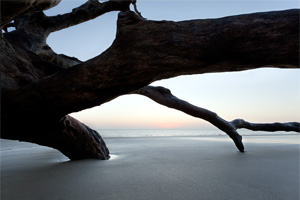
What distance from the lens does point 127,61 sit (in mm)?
1653

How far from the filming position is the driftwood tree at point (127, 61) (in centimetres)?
129

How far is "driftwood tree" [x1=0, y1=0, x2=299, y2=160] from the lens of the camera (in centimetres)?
129

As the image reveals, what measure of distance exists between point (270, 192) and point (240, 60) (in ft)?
3.71

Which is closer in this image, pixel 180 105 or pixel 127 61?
pixel 127 61

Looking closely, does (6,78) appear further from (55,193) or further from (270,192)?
(270,192)

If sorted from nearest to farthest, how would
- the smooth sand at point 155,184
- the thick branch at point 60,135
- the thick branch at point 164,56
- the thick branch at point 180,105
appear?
1. the thick branch at point 164,56
2. the smooth sand at point 155,184
3. the thick branch at point 60,135
4. the thick branch at point 180,105

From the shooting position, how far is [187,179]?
Answer: 6.01ft

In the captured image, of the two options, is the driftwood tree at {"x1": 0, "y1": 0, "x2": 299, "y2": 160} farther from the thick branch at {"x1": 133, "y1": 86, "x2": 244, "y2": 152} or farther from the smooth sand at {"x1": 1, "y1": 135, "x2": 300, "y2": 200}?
the thick branch at {"x1": 133, "y1": 86, "x2": 244, "y2": 152}

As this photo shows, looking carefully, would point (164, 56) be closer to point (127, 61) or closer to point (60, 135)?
point (127, 61)

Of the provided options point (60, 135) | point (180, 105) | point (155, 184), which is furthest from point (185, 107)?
point (60, 135)

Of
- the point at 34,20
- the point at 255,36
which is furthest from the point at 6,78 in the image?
the point at 255,36

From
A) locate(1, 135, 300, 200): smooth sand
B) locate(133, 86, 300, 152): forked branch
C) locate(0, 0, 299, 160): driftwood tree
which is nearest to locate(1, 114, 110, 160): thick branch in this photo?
locate(0, 0, 299, 160): driftwood tree

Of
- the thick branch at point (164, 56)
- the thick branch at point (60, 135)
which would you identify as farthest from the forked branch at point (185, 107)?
the thick branch at point (164, 56)

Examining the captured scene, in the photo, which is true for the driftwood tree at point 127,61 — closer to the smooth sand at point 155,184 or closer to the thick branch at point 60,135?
the thick branch at point 60,135
